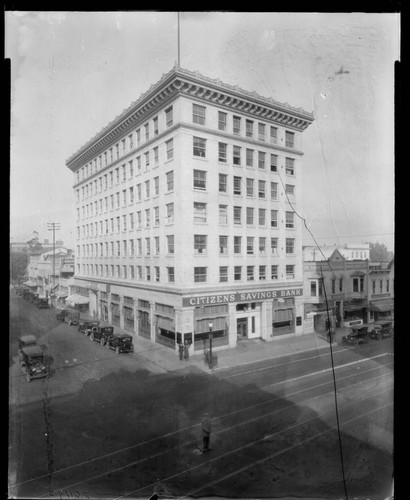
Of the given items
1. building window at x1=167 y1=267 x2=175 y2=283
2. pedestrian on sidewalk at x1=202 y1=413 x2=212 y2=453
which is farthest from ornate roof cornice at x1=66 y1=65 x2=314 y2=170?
pedestrian on sidewalk at x1=202 y1=413 x2=212 y2=453

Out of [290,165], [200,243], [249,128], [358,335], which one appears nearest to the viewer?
[200,243]

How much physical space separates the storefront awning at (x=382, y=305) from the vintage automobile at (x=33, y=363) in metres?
9.01

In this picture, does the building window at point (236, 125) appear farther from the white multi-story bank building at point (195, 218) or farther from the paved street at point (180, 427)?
the paved street at point (180, 427)

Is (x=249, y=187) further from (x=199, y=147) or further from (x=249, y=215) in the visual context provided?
(x=199, y=147)

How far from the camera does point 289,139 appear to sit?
25.8 ft

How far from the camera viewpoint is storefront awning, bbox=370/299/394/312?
7.83 metres

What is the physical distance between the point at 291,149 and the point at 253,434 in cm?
752

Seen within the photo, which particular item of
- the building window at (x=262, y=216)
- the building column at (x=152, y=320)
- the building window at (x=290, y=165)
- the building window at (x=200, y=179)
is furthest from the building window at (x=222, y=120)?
the building column at (x=152, y=320)

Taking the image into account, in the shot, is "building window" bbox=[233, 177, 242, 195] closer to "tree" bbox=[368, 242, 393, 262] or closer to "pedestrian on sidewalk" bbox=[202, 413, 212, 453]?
"tree" bbox=[368, 242, 393, 262]

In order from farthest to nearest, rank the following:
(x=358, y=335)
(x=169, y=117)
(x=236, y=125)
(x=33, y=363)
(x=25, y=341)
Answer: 1. (x=358, y=335)
2. (x=236, y=125)
3. (x=169, y=117)
4. (x=25, y=341)
5. (x=33, y=363)

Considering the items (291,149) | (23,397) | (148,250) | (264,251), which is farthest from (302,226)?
(23,397)

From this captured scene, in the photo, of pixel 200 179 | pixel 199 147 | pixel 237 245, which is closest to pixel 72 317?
pixel 237 245

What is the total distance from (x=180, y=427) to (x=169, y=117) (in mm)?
8011

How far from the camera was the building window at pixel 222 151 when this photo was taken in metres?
7.79
